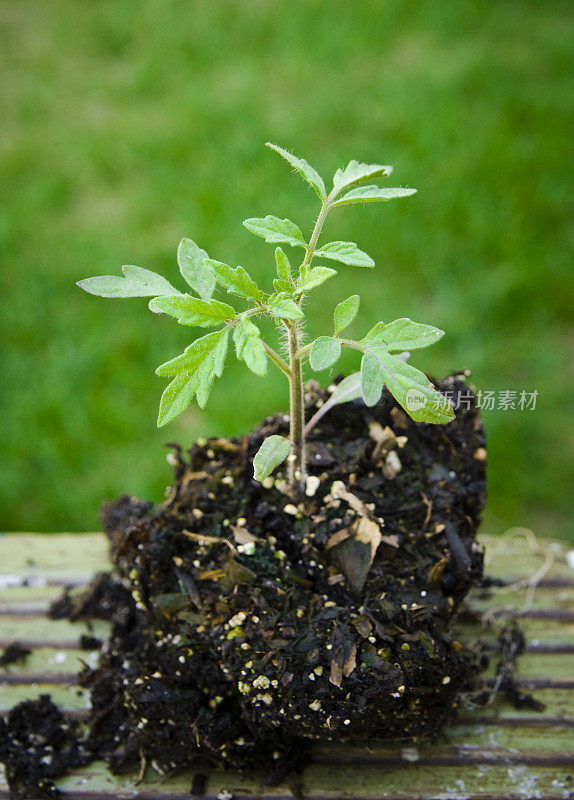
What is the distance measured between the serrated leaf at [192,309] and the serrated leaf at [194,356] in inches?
0.7

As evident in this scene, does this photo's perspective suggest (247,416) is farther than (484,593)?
Yes

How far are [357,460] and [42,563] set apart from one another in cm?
65

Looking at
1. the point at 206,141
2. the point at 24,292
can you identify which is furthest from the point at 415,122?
the point at 24,292

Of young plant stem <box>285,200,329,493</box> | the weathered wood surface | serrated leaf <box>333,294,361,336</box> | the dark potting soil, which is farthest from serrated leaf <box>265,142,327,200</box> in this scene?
the weathered wood surface

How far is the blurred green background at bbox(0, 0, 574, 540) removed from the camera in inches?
80.7

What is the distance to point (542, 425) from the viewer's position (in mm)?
2076

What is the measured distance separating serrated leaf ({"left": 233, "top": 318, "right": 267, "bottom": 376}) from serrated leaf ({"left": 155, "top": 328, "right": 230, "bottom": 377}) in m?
0.03

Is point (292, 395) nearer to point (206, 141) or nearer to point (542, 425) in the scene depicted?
point (542, 425)

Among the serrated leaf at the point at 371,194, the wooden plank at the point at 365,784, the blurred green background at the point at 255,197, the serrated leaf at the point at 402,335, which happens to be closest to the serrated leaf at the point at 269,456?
the serrated leaf at the point at 402,335

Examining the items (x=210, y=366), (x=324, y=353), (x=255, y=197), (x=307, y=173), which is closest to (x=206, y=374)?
(x=210, y=366)

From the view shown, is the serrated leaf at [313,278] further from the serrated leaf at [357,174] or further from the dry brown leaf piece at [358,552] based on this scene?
Answer: the dry brown leaf piece at [358,552]

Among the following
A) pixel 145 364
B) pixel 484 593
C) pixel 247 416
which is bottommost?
pixel 484 593

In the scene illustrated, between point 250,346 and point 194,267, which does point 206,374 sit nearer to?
point 250,346

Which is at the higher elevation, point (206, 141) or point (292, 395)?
point (206, 141)
